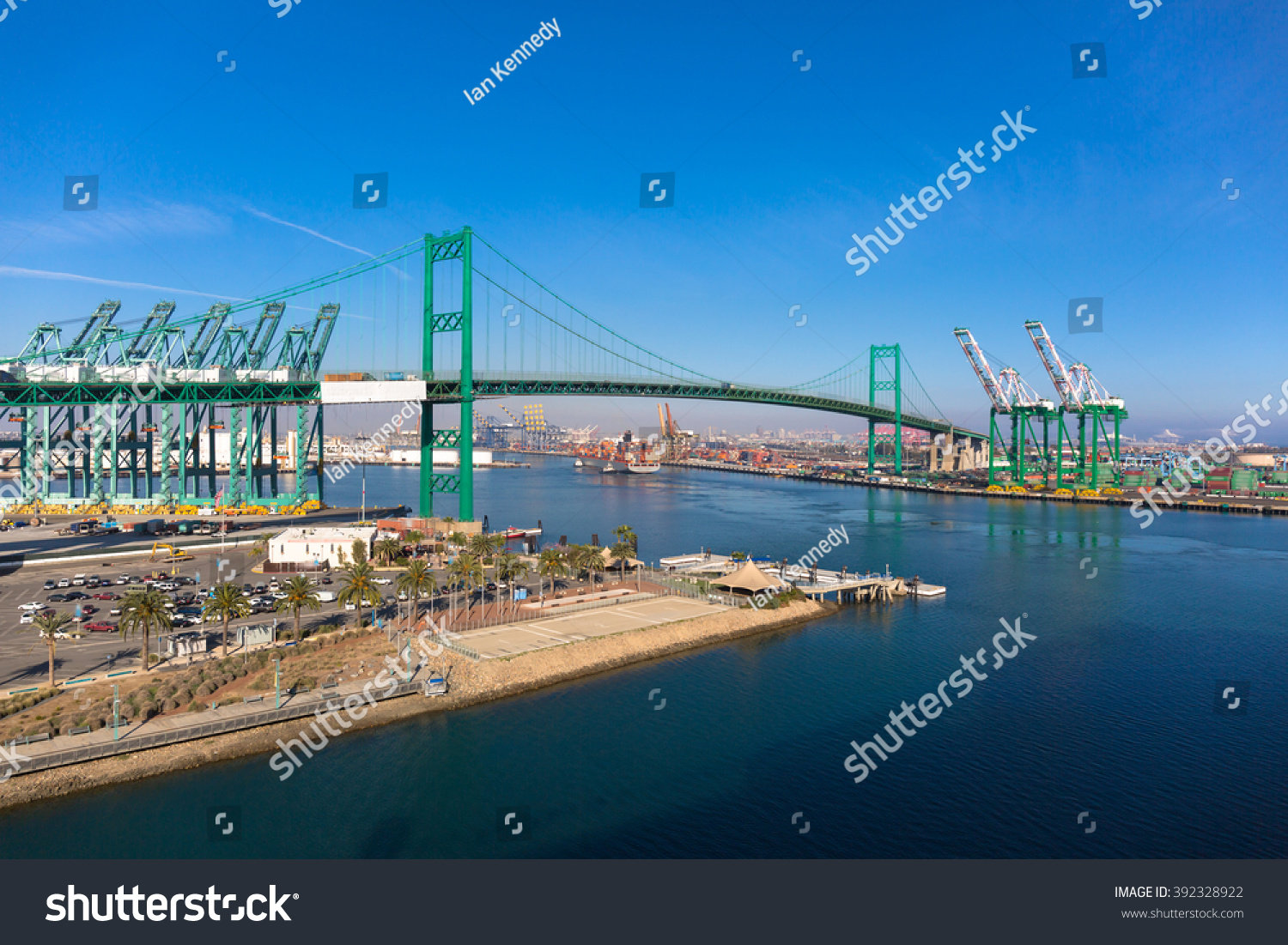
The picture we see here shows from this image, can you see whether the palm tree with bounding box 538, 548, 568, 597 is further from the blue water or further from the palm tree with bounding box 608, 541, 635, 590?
the blue water

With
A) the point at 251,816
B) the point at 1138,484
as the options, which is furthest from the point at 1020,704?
the point at 1138,484

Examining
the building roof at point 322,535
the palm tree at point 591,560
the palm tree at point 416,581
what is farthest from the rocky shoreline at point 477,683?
the building roof at point 322,535

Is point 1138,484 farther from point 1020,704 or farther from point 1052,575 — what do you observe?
point 1020,704

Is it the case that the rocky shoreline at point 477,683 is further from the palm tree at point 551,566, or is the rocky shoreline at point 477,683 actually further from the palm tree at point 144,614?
the palm tree at point 551,566

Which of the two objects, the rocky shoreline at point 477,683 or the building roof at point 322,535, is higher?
the building roof at point 322,535

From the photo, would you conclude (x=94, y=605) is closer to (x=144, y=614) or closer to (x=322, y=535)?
(x=144, y=614)

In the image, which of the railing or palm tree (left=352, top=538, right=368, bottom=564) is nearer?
the railing

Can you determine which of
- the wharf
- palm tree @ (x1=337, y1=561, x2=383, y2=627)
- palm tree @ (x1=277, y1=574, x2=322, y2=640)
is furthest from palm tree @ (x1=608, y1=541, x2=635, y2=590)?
palm tree @ (x1=277, y1=574, x2=322, y2=640)
